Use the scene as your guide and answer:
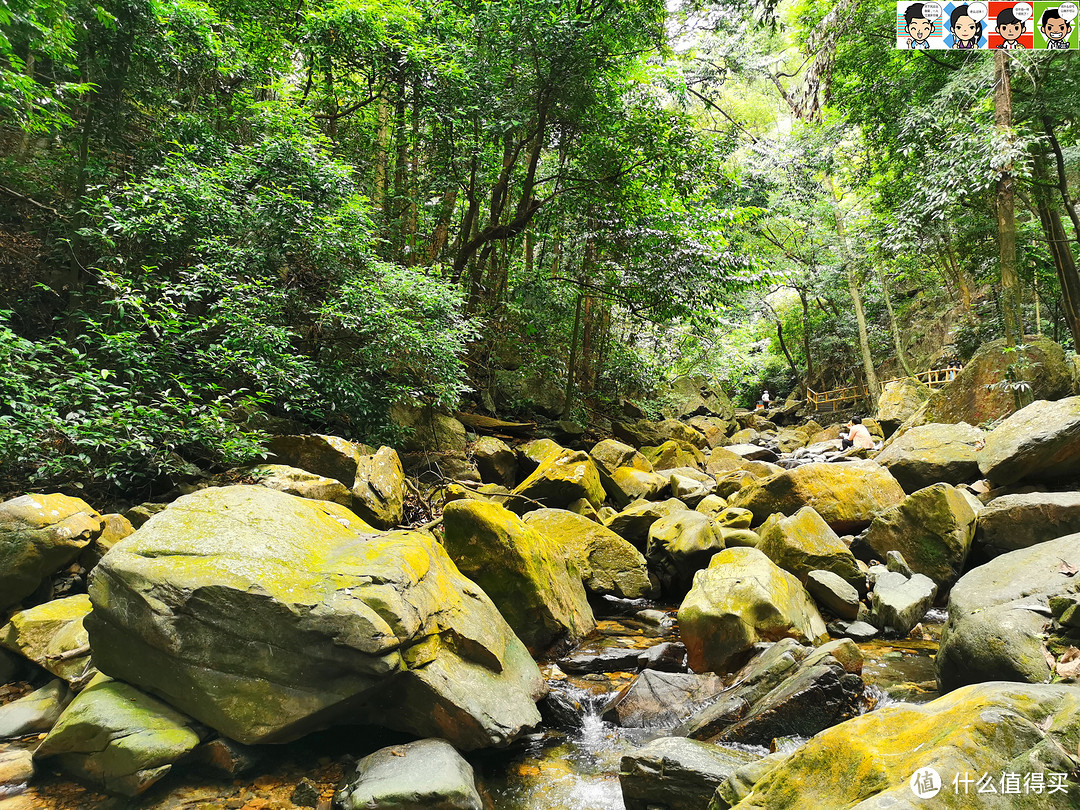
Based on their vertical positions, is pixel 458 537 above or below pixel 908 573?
above

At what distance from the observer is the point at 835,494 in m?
8.12

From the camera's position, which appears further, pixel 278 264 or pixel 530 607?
pixel 278 264

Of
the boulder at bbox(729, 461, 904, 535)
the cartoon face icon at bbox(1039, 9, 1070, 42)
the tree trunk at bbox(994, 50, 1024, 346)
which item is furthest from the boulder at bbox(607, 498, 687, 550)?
the cartoon face icon at bbox(1039, 9, 1070, 42)

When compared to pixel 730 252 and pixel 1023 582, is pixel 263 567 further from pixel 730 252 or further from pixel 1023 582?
pixel 730 252

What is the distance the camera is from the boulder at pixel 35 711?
3.83 m

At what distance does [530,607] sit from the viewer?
5.54 metres

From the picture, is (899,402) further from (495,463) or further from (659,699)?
(659,699)

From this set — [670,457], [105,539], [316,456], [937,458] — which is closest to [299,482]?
[316,456]

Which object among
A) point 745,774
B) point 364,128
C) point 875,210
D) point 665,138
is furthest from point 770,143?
point 745,774

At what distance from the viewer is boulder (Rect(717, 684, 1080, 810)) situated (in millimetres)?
1900

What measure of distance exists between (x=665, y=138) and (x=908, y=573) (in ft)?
28.8

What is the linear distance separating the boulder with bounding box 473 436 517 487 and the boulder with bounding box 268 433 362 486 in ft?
10.7

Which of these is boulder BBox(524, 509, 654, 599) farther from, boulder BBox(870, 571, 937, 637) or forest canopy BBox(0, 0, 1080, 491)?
forest canopy BBox(0, 0, 1080, 491)

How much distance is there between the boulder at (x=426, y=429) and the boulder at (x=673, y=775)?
6.66 metres
